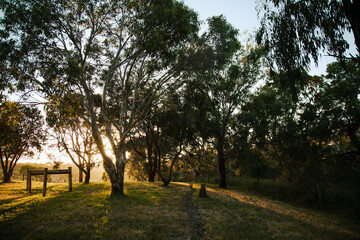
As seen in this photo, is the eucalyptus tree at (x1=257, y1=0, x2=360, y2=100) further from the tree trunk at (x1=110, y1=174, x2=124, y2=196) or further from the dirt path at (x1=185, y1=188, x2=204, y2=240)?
the tree trunk at (x1=110, y1=174, x2=124, y2=196)

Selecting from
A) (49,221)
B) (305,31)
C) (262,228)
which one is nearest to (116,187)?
(49,221)

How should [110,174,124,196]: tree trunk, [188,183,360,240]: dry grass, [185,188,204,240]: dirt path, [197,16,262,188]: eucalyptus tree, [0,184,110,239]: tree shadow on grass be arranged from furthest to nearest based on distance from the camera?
[197,16,262,188]: eucalyptus tree, [110,174,124,196]: tree trunk, [188,183,360,240]: dry grass, [185,188,204,240]: dirt path, [0,184,110,239]: tree shadow on grass

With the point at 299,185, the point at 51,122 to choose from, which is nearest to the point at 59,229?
the point at 51,122

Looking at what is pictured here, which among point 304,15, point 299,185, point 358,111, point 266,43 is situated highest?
point 304,15

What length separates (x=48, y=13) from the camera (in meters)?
9.88

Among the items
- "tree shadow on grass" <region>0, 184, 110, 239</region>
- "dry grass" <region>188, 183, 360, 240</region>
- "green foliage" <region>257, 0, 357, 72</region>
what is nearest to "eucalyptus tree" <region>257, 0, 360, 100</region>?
"green foliage" <region>257, 0, 357, 72</region>

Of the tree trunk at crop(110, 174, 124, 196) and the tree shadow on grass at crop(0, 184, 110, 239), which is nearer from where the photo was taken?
the tree shadow on grass at crop(0, 184, 110, 239)

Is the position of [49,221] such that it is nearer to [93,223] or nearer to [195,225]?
[93,223]

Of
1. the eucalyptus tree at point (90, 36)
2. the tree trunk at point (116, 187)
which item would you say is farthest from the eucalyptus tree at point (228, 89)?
the tree trunk at point (116, 187)

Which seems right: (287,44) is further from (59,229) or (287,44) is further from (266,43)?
(59,229)

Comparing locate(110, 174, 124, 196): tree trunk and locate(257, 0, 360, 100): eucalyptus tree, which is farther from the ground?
locate(257, 0, 360, 100): eucalyptus tree

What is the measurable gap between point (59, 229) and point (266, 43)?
10589 mm

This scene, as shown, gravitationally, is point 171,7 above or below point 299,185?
above

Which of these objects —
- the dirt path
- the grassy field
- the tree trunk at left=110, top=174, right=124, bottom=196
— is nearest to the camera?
the grassy field
